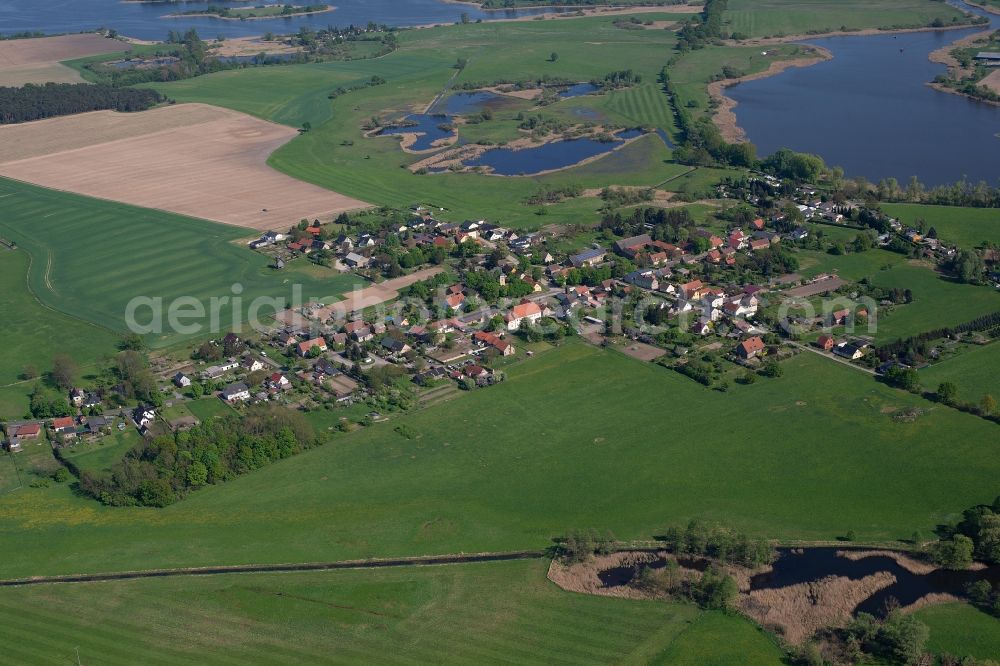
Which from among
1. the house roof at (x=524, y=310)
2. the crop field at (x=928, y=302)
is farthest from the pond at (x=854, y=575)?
the house roof at (x=524, y=310)

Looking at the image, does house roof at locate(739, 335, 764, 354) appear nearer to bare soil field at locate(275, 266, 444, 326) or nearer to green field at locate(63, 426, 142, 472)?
→ bare soil field at locate(275, 266, 444, 326)

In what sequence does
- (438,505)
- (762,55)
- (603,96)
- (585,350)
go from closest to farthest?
(438,505), (585,350), (603,96), (762,55)

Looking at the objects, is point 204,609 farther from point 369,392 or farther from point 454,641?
point 369,392

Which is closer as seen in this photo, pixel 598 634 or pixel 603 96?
pixel 598 634

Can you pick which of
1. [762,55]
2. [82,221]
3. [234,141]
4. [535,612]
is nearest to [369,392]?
[535,612]

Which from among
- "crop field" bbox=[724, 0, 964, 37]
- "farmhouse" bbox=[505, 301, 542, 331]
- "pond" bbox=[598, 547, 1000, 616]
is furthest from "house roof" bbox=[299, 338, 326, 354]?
"crop field" bbox=[724, 0, 964, 37]

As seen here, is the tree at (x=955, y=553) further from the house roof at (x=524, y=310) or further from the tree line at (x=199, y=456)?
the house roof at (x=524, y=310)

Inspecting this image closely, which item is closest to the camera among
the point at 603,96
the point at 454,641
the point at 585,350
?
the point at 454,641
